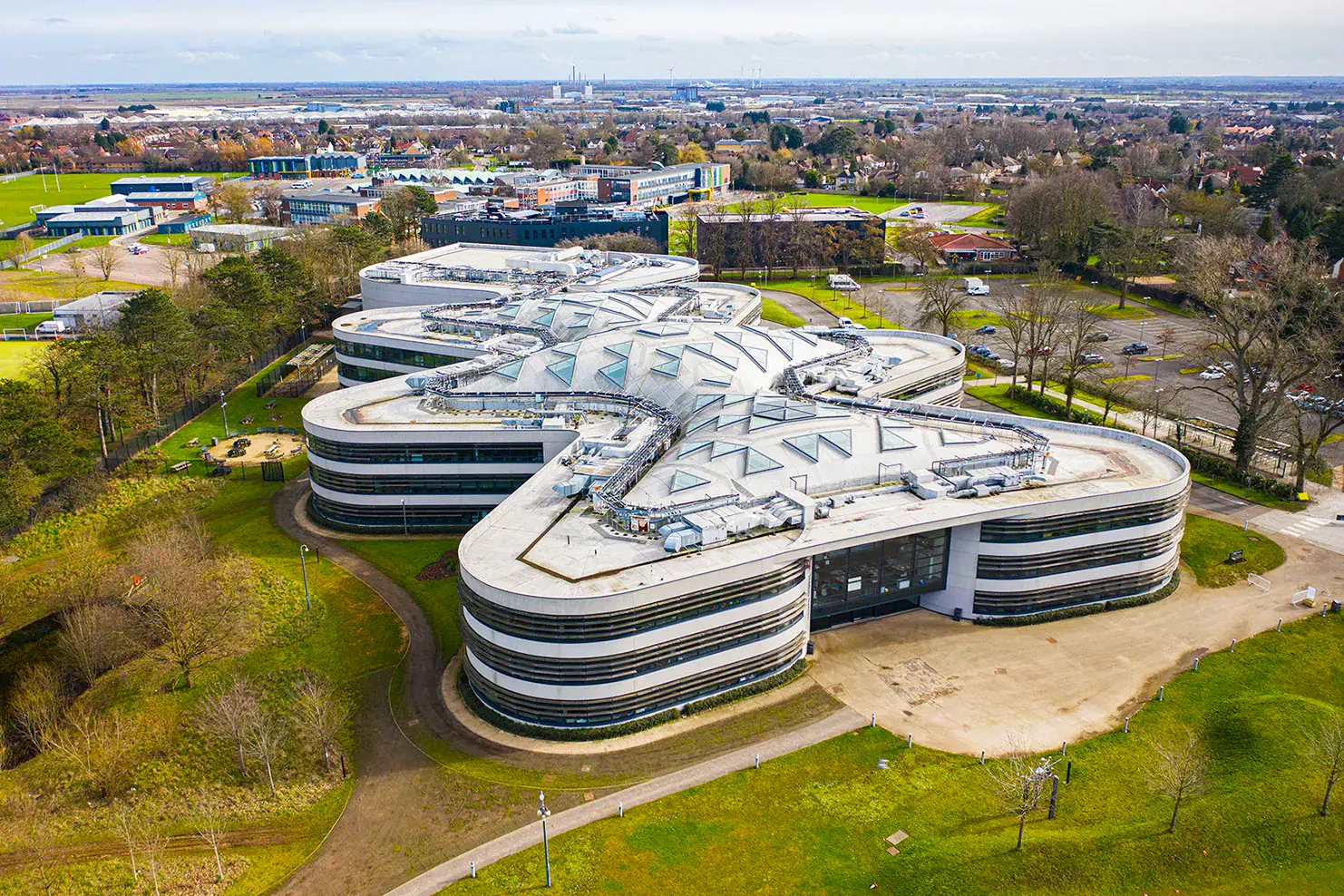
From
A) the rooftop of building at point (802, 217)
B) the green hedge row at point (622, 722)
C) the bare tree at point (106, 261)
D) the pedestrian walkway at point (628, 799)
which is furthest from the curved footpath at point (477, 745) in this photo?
the bare tree at point (106, 261)

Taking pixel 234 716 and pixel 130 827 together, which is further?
pixel 234 716

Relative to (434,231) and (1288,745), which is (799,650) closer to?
(1288,745)

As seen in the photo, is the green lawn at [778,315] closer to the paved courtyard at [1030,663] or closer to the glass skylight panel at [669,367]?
the glass skylight panel at [669,367]

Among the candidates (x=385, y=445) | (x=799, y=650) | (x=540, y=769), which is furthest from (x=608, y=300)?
(x=540, y=769)

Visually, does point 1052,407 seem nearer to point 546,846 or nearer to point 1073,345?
point 1073,345

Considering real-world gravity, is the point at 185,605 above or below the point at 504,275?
below

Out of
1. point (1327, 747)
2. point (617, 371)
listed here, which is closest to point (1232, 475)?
point (1327, 747)

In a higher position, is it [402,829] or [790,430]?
[790,430]
